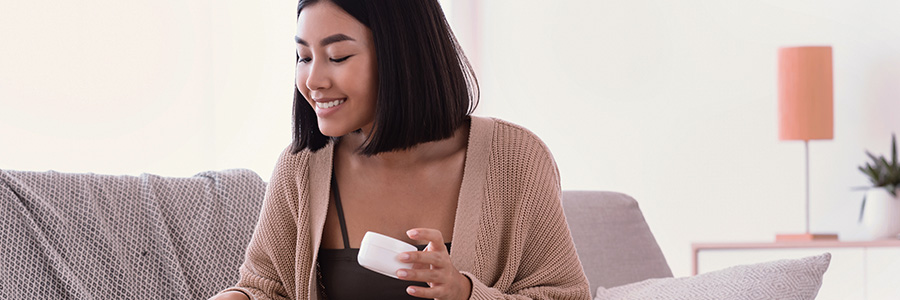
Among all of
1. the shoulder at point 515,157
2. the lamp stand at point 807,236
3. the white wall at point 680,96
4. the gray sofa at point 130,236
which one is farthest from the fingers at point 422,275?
the lamp stand at point 807,236

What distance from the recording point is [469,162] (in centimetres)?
145

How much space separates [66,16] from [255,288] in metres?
1.34

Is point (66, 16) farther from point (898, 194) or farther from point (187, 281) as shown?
point (898, 194)

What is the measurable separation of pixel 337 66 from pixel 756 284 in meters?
0.85

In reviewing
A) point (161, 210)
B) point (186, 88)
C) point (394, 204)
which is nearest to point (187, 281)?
point (161, 210)

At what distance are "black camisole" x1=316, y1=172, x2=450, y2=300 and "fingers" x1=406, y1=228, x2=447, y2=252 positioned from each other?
228 mm

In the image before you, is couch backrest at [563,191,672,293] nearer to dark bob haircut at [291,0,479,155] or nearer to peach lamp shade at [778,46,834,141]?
dark bob haircut at [291,0,479,155]

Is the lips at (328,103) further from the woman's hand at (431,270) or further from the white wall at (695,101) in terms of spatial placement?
the white wall at (695,101)

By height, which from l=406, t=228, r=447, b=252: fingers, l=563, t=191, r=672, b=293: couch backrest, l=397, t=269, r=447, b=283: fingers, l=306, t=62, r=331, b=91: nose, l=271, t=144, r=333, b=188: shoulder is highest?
l=306, t=62, r=331, b=91: nose

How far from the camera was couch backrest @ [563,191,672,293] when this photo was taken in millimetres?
2121

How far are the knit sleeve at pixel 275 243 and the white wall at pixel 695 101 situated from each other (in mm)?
2407

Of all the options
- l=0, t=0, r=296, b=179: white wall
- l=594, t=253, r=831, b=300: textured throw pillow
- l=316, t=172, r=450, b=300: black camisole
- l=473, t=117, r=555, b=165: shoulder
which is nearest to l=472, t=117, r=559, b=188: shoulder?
l=473, t=117, r=555, b=165: shoulder

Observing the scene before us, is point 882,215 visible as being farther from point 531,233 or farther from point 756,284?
point 531,233

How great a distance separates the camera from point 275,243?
1.47 meters
